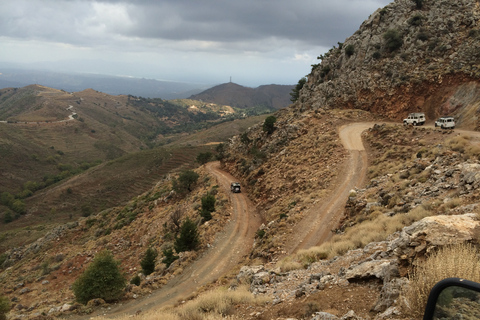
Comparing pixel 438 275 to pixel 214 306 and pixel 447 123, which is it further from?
pixel 447 123

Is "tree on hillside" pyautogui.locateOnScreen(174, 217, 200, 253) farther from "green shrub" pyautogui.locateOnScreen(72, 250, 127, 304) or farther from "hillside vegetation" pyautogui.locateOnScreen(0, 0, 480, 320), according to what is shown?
"green shrub" pyautogui.locateOnScreen(72, 250, 127, 304)

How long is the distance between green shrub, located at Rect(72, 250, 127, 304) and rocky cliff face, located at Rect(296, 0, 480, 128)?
33.9m

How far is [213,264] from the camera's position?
65.2 ft

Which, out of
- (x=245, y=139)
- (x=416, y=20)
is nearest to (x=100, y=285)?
(x=245, y=139)

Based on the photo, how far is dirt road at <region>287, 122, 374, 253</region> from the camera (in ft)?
56.9

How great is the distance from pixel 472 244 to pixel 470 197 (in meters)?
5.62

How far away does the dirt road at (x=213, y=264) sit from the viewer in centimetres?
1536

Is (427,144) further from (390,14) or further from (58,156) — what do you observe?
(58,156)

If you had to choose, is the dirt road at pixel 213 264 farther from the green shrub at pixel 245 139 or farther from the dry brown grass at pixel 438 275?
the green shrub at pixel 245 139

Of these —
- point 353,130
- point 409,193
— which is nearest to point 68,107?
point 353,130

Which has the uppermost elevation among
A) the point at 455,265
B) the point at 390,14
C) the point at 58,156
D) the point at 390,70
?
the point at 390,14

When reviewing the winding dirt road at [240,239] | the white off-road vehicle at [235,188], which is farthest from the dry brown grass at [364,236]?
the white off-road vehicle at [235,188]

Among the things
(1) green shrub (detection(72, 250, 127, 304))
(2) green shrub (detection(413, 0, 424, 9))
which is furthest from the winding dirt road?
(2) green shrub (detection(413, 0, 424, 9))

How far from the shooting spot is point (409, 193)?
46.8 ft
